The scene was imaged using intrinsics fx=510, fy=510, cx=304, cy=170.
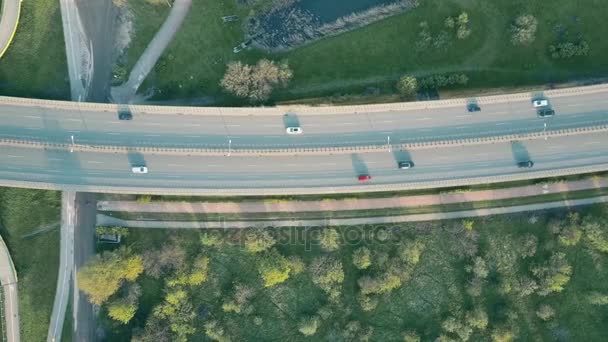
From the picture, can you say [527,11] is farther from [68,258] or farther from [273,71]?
[68,258]

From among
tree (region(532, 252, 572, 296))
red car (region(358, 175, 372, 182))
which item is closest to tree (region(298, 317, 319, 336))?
red car (region(358, 175, 372, 182))

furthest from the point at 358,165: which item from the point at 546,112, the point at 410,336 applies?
the point at 546,112

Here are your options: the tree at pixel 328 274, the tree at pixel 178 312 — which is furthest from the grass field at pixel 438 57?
the tree at pixel 178 312

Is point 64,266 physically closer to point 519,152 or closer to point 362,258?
point 362,258

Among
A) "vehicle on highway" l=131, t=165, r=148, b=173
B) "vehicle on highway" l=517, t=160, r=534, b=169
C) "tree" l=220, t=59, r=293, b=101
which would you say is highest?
"tree" l=220, t=59, r=293, b=101

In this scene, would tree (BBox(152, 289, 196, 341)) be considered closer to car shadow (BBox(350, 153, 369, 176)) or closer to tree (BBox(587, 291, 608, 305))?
car shadow (BBox(350, 153, 369, 176))

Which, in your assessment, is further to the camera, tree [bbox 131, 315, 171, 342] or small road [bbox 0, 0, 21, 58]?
small road [bbox 0, 0, 21, 58]
